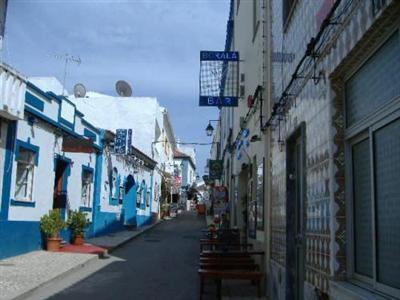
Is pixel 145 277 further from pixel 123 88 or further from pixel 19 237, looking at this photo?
pixel 123 88

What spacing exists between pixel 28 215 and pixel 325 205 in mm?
11567

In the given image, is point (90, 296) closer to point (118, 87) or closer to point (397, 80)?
point (397, 80)

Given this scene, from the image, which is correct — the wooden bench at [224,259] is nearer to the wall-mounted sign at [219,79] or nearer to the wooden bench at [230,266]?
the wooden bench at [230,266]

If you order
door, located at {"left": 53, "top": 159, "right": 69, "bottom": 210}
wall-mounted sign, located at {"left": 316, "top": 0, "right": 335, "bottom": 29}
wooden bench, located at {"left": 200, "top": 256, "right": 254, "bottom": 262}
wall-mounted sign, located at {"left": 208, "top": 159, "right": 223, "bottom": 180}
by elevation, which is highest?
wall-mounted sign, located at {"left": 208, "top": 159, "right": 223, "bottom": 180}

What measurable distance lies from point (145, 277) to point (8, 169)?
456 cm

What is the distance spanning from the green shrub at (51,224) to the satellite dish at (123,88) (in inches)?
898

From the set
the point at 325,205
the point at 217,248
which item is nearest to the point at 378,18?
the point at 325,205

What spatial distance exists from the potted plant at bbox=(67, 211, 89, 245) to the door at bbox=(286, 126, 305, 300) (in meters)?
11.8

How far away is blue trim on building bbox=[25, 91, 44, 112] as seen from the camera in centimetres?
1486

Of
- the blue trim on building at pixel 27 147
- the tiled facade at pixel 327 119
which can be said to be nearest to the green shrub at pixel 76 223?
the blue trim on building at pixel 27 147

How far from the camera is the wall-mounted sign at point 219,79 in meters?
14.7

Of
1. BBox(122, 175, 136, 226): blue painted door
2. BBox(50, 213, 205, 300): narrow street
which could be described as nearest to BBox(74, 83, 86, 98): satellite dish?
BBox(122, 175, 136, 226): blue painted door

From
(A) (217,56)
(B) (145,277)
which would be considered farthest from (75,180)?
(B) (145,277)

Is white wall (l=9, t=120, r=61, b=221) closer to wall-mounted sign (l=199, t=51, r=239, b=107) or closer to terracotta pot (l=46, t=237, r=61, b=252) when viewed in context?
terracotta pot (l=46, t=237, r=61, b=252)
